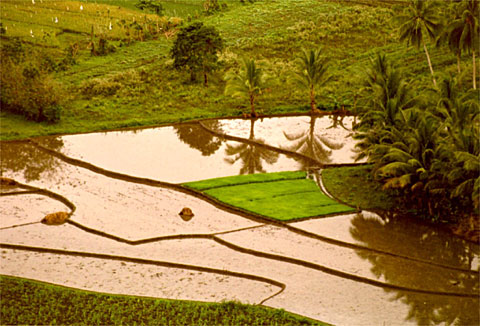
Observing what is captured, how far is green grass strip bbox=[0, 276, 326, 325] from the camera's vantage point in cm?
1541

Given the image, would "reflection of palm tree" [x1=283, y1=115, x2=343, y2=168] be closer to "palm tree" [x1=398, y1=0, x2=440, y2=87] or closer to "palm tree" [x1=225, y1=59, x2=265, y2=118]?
"palm tree" [x1=225, y1=59, x2=265, y2=118]

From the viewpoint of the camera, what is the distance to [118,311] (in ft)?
52.2

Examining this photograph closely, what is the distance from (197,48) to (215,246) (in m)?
20.3

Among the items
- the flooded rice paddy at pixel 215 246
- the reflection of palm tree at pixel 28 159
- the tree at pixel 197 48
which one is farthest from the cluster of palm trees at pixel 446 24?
the reflection of palm tree at pixel 28 159

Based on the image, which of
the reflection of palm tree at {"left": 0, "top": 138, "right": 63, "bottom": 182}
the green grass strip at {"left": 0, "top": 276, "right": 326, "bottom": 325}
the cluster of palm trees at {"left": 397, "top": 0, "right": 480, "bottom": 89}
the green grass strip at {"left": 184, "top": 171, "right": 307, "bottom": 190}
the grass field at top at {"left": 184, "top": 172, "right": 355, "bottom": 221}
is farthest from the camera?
the cluster of palm trees at {"left": 397, "top": 0, "right": 480, "bottom": 89}

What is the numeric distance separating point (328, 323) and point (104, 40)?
115 feet

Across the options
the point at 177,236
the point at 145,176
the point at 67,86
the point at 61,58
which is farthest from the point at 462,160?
the point at 61,58

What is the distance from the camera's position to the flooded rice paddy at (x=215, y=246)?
16.9 metres

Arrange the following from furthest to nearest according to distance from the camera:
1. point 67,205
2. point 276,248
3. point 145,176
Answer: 1. point 145,176
2. point 67,205
3. point 276,248

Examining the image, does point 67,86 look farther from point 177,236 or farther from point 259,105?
point 177,236

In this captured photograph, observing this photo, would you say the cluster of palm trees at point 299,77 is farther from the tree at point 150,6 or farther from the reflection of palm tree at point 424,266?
the tree at point 150,6

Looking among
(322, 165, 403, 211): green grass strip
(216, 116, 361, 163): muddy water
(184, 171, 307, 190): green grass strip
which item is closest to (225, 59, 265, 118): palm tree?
(216, 116, 361, 163): muddy water

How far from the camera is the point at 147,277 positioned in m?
18.3

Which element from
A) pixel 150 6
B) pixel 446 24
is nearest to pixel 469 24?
pixel 446 24
